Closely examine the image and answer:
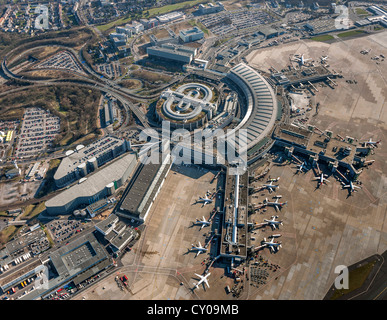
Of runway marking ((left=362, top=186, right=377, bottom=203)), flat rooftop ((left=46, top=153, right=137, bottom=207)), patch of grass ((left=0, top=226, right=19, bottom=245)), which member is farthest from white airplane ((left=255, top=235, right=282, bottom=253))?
patch of grass ((left=0, top=226, right=19, bottom=245))

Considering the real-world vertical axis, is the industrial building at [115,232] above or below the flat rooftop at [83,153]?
below

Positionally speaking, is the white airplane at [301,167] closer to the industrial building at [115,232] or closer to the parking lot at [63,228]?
the industrial building at [115,232]

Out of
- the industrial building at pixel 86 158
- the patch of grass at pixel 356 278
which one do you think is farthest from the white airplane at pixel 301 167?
the industrial building at pixel 86 158

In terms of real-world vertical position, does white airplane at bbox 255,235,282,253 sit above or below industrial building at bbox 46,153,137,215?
below

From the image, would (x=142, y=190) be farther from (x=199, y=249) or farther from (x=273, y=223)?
(x=273, y=223)

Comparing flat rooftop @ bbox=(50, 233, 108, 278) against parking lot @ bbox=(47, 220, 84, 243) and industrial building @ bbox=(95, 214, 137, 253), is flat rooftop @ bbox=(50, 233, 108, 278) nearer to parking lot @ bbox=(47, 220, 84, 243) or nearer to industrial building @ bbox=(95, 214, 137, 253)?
industrial building @ bbox=(95, 214, 137, 253)

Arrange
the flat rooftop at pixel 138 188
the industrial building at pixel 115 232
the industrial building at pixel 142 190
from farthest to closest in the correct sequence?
the flat rooftop at pixel 138 188 → the industrial building at pixel 142 190 → the industrial building at pixel 115 232
